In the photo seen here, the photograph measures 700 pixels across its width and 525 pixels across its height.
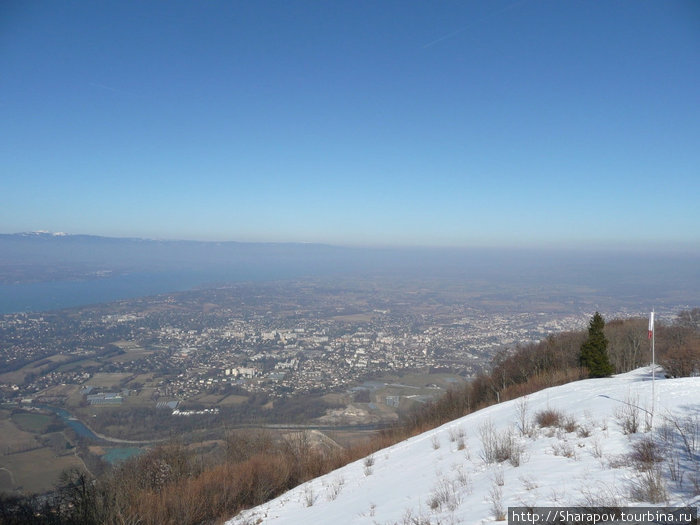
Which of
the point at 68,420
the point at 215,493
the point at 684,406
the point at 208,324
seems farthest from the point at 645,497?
the point at 208,324

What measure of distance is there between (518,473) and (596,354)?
11.9 m

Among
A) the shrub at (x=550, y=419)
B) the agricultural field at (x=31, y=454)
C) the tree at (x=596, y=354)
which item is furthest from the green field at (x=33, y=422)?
the tree at (x=596, y=354)

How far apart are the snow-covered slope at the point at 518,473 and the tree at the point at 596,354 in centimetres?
488

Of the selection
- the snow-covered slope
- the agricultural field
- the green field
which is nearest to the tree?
the snow-covered slope

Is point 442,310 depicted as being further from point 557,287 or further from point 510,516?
point 510,516

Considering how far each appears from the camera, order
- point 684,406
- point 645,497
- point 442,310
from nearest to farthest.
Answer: point 645,497, point 684,406, point 442,310

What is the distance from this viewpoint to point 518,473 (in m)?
5.10

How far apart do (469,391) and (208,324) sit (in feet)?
151

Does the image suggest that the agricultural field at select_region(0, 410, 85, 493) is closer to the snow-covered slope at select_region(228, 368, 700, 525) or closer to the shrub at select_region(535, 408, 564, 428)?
the snow-covered slope at select_region(228, 368, 700, 525)

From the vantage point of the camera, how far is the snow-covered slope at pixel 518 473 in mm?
4109

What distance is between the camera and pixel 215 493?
8219mm

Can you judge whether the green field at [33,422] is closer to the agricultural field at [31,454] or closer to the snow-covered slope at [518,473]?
the agricultural field at [31,454]

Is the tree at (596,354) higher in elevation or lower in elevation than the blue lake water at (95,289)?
higher

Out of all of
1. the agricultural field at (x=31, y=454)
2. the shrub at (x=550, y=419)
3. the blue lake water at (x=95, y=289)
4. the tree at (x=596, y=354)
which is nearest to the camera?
the shrub at (x=550, y=419)
